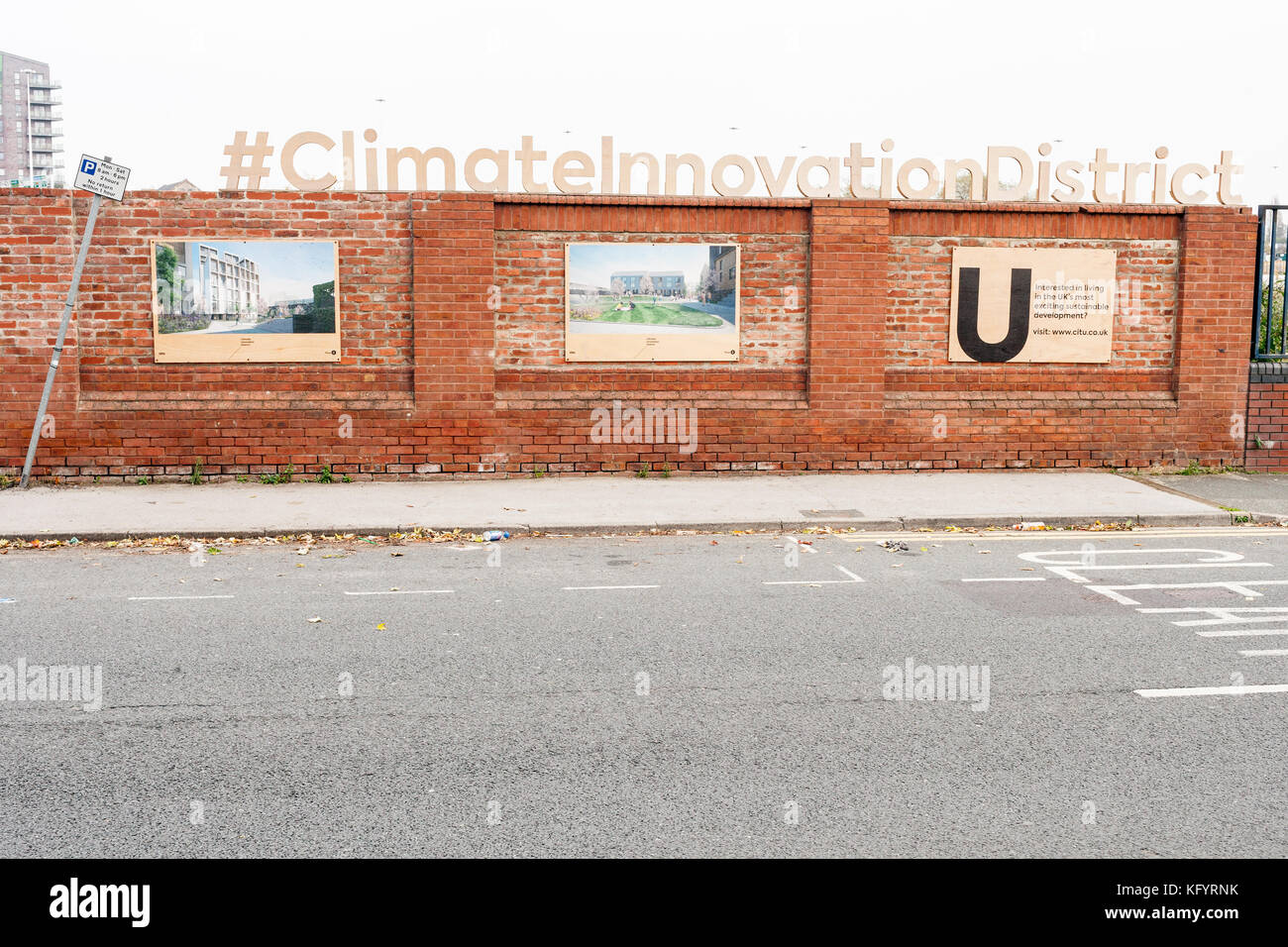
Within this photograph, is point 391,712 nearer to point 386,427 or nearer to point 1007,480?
point 386,427

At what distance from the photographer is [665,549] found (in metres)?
9.72

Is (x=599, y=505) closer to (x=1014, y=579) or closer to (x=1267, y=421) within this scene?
(x=1014, y=579)

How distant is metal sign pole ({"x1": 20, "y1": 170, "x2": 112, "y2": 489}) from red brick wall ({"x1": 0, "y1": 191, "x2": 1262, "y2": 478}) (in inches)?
8.6

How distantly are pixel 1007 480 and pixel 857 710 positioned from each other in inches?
344

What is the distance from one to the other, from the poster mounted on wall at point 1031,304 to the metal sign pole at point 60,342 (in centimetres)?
1038

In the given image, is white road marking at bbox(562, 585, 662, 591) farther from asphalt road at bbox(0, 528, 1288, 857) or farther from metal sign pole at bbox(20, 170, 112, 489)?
metal sign pole at bbox(20, 170, 112, 489)

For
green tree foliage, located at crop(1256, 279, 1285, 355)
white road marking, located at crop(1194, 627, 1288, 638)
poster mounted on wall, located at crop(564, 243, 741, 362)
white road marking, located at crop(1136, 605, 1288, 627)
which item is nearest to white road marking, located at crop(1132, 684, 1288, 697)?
white road marking, located at crop(1194, 627, 1288, 638)

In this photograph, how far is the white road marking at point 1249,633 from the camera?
6730 millimetres

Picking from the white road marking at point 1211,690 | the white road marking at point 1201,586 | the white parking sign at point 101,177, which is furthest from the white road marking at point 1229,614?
the white parking sign at point 101,177

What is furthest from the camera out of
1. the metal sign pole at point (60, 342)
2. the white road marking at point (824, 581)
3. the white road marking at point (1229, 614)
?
the metal sign pole at point (60, 342)

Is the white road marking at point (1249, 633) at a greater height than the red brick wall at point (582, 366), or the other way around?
the red brick wall at point (582, 366)

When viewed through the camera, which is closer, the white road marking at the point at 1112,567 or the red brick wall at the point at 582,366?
the white road marking at the point at 1112,567

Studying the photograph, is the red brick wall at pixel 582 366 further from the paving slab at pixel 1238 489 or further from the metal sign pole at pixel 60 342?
the paving slab at pixel 1238 489

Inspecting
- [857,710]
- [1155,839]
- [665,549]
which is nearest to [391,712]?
[857,710]
